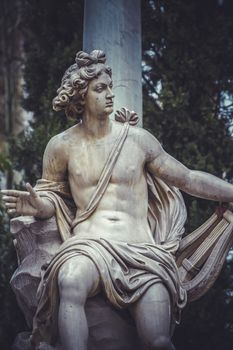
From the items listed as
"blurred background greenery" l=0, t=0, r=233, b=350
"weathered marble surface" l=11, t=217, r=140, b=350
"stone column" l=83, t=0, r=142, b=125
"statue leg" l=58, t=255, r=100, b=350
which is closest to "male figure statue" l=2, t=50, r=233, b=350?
"statue leg" l=58, t=255, r=100, b=350

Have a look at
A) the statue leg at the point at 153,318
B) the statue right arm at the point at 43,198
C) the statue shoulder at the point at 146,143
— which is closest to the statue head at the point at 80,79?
the statue right arm at the point at 43,198

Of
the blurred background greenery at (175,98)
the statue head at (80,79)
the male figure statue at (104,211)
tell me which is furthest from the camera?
the blurred background greenery at (175,98)

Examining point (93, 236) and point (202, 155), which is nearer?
point (93, 236)

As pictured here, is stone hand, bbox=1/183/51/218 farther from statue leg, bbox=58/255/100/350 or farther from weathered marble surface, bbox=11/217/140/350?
statue leg, bbox=58/255/100/350

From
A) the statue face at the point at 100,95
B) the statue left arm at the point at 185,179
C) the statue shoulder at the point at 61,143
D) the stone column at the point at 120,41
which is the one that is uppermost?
the stone column at the point at 120,41

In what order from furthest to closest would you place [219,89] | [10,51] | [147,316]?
[10,51]
[219,89]
[147,316]

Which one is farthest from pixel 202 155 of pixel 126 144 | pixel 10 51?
pixel 10 51

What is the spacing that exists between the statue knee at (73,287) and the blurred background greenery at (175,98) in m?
3.75

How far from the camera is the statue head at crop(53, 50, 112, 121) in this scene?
1143 centimetres

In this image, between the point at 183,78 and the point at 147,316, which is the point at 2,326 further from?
the point at 147,316

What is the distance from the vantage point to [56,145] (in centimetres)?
1160

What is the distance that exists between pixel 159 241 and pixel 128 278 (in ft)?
2.43

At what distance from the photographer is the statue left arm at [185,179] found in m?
11.5

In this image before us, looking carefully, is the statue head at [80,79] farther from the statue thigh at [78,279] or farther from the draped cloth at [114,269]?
the statue thigh at [78,279]
